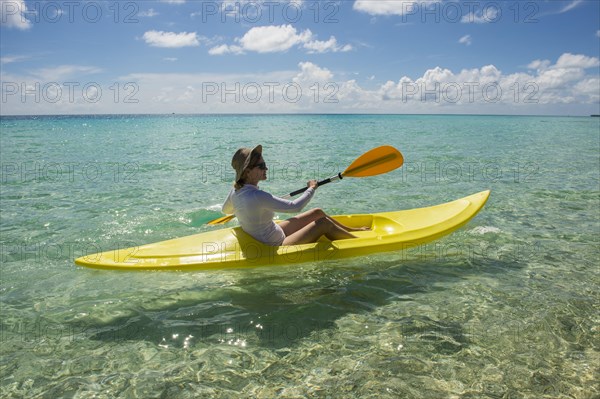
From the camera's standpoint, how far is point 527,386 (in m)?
2.93

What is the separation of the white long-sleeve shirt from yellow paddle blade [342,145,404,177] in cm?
135

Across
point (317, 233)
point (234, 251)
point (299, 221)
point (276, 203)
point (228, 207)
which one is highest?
point (276, 203)

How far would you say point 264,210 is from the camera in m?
4.50

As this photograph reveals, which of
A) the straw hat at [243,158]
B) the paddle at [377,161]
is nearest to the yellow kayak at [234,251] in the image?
the straw hat at [243,158]

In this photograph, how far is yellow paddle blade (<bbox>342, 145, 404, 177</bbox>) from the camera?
19.4 feet

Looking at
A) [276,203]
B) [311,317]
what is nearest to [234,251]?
[276,203]

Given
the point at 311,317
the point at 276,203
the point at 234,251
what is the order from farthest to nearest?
the point at 234,251
the point at 276,203
the point at 311,317

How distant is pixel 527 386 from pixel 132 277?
13.1 ft

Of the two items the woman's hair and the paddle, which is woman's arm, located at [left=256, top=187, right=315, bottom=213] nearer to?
the woman's hair

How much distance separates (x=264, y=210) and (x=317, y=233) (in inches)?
30.4

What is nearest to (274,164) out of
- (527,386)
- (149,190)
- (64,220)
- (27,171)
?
(149,190)

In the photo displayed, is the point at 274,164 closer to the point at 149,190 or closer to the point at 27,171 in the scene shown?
the point at 149,190

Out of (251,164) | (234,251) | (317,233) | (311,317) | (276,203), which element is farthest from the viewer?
(317,233)

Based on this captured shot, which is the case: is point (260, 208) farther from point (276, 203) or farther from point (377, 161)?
point (377, 161)
